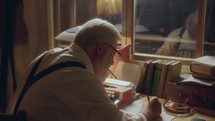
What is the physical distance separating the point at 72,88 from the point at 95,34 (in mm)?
309

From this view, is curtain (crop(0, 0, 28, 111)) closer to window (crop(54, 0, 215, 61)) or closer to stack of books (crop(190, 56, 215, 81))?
window (crop(54, 0, 215, 61))

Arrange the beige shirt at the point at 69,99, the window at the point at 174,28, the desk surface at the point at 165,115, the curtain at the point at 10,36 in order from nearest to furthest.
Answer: the beige shirt at the point at 69,99 < the desk surface at the point at 165,115 < the window at the point at 174,28 < the curtain at the point at 10,36

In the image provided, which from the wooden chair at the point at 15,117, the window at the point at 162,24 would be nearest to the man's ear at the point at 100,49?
the wooden chair at the point at 15,117

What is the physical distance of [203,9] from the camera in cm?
208

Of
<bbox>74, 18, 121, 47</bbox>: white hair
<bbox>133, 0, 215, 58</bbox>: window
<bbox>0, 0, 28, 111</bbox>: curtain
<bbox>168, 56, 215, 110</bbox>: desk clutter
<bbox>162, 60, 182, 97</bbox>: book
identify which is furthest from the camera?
<bbox>0, 0, 28, 111</bbox>: curtain

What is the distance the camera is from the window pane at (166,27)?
85.7 inches

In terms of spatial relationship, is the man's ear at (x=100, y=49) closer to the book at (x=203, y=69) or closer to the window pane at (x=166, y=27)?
the book at (x=203, y=69)

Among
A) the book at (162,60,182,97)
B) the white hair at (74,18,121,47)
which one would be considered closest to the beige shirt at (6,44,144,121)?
the white hair at (74,18,121,47)

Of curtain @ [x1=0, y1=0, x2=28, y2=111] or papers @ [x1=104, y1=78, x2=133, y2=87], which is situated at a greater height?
curtain @ [x1=0, y1=0, x2=28, y2=111]

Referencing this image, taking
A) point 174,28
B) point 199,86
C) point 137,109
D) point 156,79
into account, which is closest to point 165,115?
point 137,109

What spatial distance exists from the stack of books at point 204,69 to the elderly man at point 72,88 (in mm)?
717

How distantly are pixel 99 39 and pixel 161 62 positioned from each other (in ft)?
2.62

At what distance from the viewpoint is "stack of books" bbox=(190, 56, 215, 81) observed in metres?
1.82

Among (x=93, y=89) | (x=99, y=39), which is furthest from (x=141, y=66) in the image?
(x=93, y=89)
